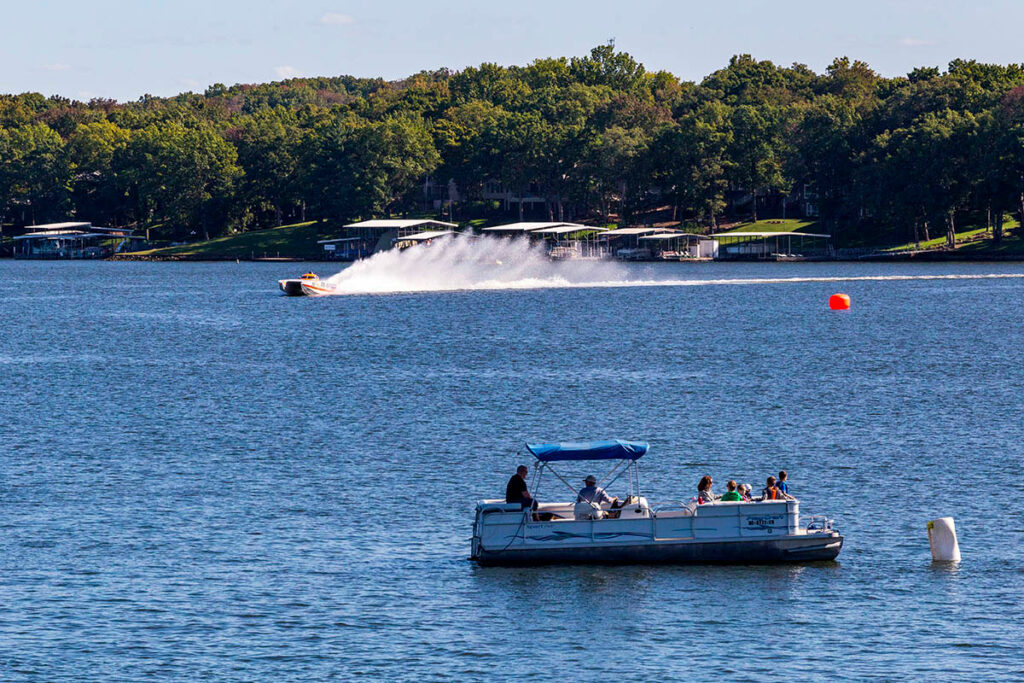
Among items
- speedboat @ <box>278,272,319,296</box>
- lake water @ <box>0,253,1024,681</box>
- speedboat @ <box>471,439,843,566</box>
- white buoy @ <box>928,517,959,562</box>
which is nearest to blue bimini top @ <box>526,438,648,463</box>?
speedboat @ <box>471,439,843,566</box>

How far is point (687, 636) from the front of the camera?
136ft

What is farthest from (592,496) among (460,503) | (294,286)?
(294,286)

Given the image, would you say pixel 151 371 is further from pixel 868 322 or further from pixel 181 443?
pixel 868 322

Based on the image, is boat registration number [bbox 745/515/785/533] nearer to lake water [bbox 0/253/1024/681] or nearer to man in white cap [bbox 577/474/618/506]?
lake water [bbox 0/253/1024/681]

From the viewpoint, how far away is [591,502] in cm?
4856

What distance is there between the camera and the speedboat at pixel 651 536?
48094mm

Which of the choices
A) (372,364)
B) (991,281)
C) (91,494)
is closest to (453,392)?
Answer: (372,364)

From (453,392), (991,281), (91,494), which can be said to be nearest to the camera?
(91,494)

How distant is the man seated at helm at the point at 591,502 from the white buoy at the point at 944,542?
422 inches

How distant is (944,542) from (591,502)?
11.8 meters

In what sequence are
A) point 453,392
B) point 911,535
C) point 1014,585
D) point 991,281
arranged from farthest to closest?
point 991,281
point 453,392
point 911,535
point 1014,585

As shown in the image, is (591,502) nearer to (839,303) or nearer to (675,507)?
(675,507)

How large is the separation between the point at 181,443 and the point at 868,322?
90087 millimetres

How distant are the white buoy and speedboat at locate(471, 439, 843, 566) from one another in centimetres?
319
